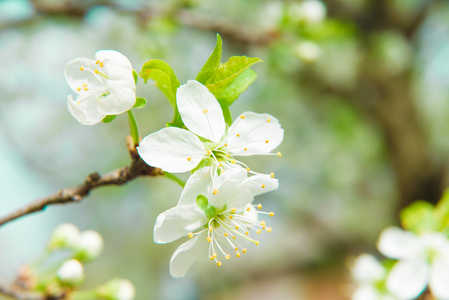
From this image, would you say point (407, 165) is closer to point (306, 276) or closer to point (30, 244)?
point (30, 244)

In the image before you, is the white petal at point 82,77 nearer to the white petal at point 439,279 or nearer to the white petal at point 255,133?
the white petal at point 255,133

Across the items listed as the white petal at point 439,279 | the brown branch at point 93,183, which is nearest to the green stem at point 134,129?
the brown branch at point 93,183

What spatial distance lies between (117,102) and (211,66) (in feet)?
0.52

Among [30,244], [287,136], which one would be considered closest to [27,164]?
[30,244]

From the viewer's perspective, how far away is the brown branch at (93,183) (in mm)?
646

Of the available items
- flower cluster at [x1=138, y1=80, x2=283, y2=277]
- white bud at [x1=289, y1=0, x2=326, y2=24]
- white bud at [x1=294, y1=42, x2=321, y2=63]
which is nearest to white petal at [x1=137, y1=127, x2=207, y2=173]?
flower cluster at [x1=138, y1=80, x2=283, y2=277]

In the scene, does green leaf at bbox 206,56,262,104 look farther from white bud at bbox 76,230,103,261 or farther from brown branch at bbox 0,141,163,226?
white bud at bbox 76,230,103,261

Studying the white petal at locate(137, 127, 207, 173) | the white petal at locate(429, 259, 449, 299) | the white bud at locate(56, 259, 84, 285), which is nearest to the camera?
the white petal at locate(137, 127, 207, 173)

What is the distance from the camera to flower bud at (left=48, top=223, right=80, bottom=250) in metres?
1.10

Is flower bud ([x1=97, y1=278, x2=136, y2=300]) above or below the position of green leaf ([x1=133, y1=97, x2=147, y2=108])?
below

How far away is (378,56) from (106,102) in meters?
2.75

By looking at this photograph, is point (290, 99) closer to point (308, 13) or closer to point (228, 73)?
point (308, 13)

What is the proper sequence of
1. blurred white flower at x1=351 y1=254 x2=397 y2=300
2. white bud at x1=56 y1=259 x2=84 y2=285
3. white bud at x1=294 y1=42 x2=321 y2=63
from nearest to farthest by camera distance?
white bud at x1=56 y1=259 x2=84 y2=285
blurred white flower at x1=351 y1=254 x2=397 y2=300
white bud at x1=294 y1=42 x2=321 y2=63

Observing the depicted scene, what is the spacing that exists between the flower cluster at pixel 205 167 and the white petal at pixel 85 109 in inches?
4.0
